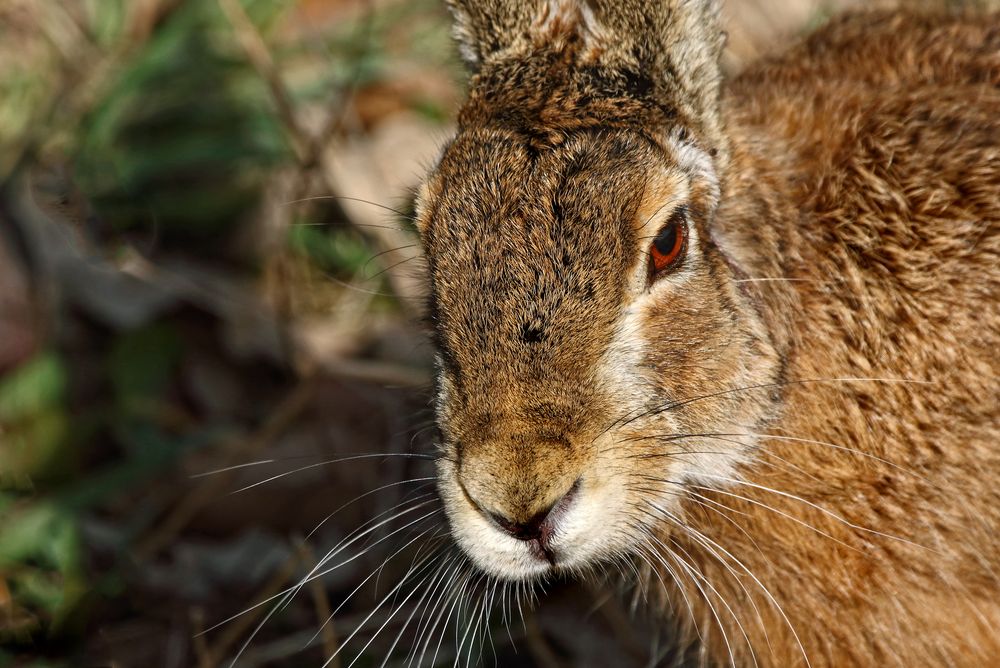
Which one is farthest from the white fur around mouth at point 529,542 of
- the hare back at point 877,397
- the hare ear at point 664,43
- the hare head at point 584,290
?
the hare ear at point 664,43

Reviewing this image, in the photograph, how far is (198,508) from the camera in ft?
13.4

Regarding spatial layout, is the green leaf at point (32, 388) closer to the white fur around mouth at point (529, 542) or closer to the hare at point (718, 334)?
the hare at point (718, 334)

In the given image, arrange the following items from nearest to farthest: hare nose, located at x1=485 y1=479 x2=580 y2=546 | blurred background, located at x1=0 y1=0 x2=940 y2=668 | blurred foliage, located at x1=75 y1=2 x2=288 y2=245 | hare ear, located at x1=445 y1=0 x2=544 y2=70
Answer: hare nose, located at x1=485 y1=479 x2=580 y2=546 < hare ear, located at x1=445 y1=0 x2=544 y2=70 < blurred background, located at x1=0 y1=0 x2=940 y2=668 < blurred foliage, located at x1=75 y1=2 x2=288 y2=245

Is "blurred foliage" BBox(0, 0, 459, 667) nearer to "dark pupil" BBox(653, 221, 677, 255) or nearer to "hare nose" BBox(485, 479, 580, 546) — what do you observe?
"hare nose" BBox(485, 479, 580, 546)

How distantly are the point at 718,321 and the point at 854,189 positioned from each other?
51 centimetres

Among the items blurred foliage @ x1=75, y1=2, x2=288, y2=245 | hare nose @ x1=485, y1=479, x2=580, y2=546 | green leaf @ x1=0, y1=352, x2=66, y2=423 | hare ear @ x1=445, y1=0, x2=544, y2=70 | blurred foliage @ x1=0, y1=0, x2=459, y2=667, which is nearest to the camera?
hare nose @ x1=485, y1=479, x2=580, y2=546

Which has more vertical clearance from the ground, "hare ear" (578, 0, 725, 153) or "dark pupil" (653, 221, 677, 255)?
"hare ear" (578, 0, 725, 153)

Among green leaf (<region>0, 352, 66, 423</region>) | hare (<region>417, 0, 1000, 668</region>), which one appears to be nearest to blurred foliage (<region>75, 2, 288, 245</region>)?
green leaf (<region>0, 352, 66, 423</region>)

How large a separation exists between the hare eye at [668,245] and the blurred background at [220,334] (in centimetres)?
78

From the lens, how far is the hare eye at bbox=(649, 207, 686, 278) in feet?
8.46

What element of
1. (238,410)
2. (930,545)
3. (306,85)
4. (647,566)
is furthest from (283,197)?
(930,545)

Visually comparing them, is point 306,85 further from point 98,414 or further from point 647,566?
point 647,566

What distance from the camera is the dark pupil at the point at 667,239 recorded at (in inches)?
102

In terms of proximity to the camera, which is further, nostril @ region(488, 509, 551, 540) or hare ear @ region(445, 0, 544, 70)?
hare ear @ region(445, 0, 544, 70)
